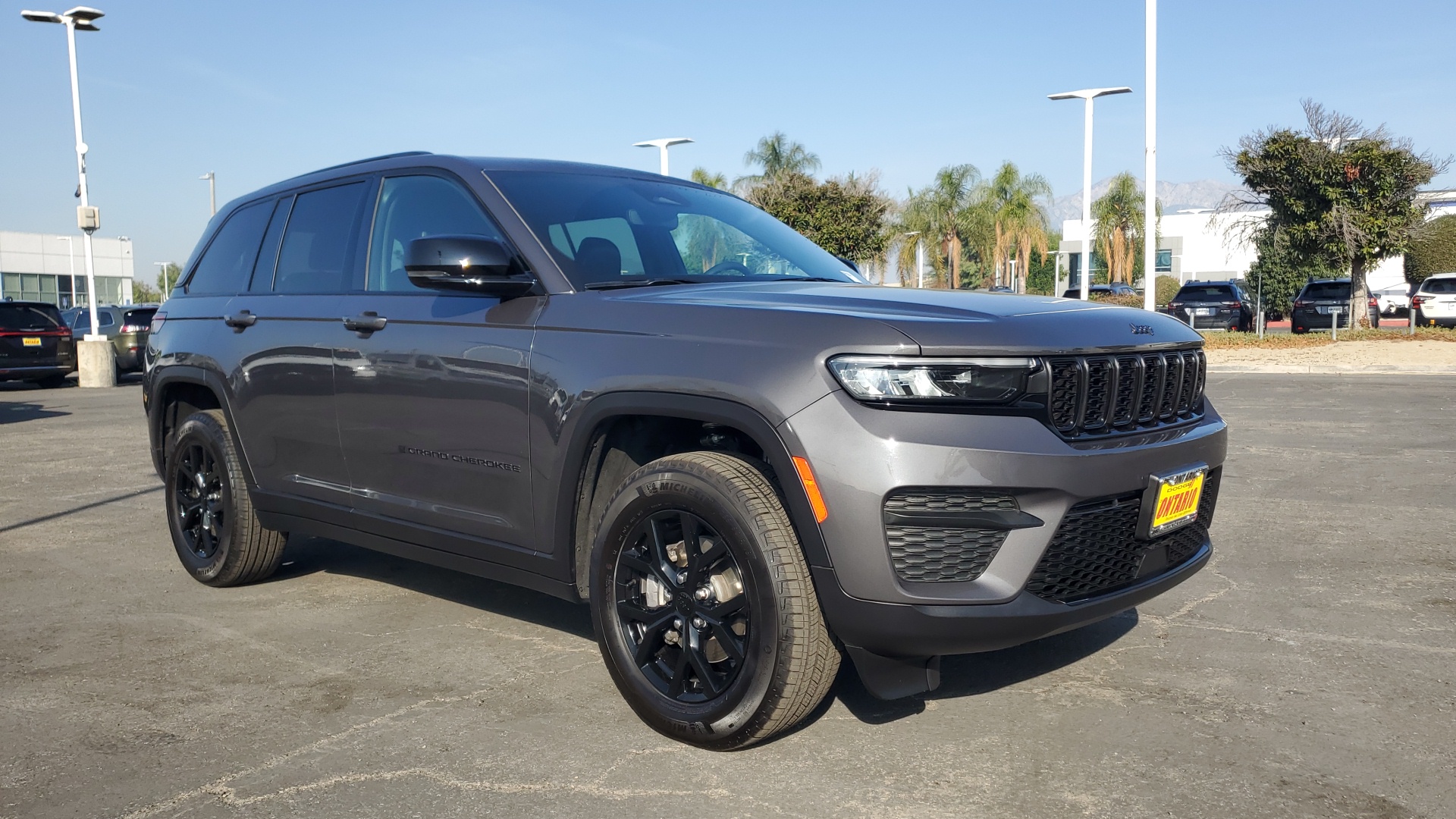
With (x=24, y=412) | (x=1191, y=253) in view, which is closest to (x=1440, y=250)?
(x=1191, y=253)

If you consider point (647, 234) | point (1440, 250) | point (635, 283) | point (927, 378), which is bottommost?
point (927, 378)

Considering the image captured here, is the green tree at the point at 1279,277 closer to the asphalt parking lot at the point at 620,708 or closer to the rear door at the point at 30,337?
the rear door at the point at 30,337

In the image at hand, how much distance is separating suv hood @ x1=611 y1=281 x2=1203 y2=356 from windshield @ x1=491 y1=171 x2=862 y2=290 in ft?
0.78

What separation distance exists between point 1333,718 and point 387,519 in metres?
3.28

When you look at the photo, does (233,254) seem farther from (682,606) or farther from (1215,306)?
(1215,306)

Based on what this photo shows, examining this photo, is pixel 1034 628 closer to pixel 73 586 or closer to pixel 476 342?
pixel 476 342

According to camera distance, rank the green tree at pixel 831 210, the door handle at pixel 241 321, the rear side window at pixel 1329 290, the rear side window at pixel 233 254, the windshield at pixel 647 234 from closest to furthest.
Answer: the windshield at pixel 647 234 → the door handle at pixel 241 321 → the rear side window at pixel 233 254 → the rear side window at pixel 1329 290 → the green tree at pixel 831 210

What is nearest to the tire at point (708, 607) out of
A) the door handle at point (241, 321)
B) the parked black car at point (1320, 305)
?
the door handle at point (241, 321)

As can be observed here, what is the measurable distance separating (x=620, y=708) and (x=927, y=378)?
155cm

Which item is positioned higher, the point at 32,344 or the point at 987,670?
the point at 32,344

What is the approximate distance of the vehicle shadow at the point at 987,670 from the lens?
379 cm

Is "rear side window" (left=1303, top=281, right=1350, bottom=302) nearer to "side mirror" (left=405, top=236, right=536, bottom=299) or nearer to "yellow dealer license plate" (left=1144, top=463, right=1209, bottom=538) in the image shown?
"yellow dealer license plate" (left=1144, top=463, right=1209, bottom=538)

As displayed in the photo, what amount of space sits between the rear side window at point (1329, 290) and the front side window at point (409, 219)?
100 ft

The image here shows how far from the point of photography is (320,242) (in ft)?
16.2
